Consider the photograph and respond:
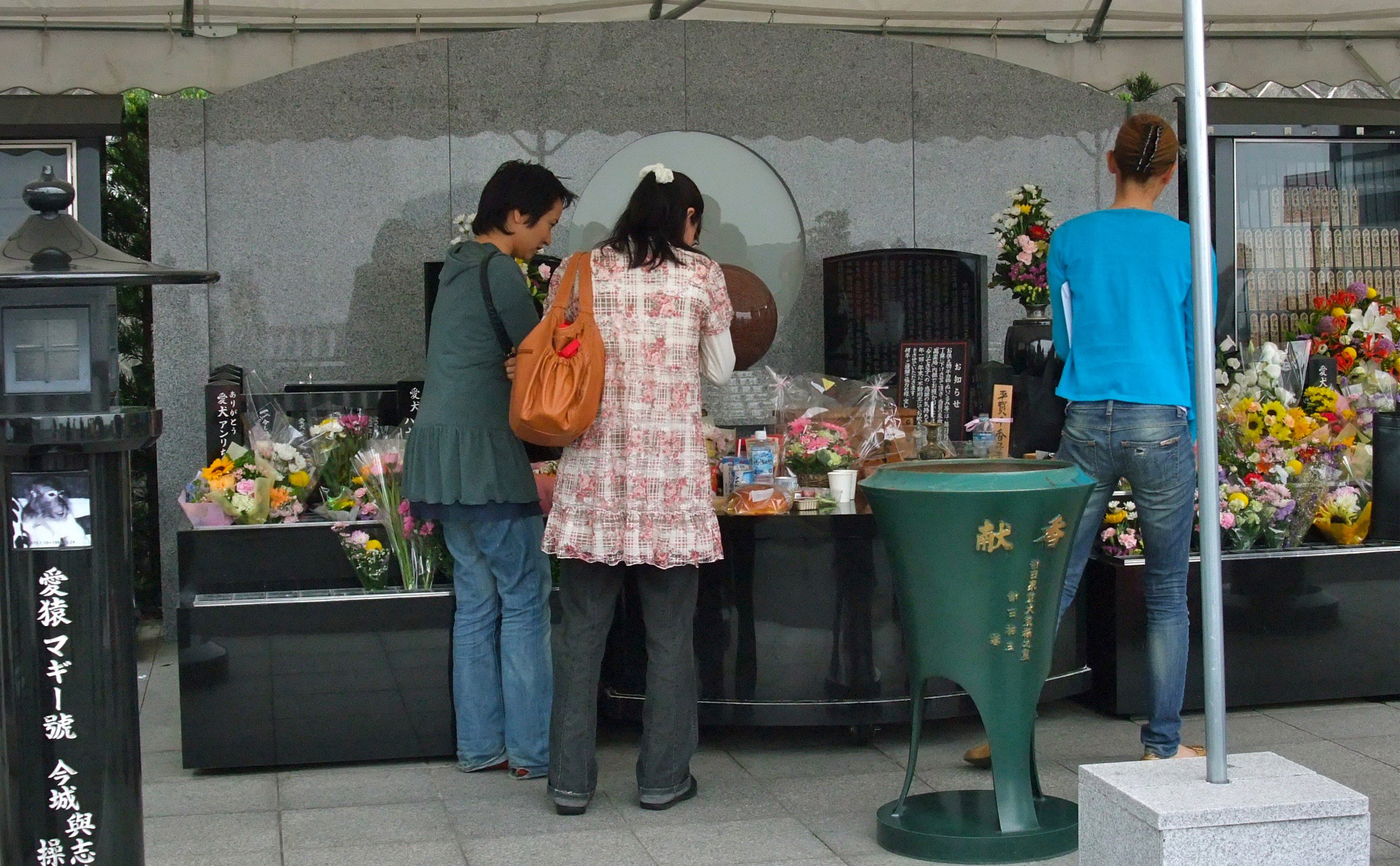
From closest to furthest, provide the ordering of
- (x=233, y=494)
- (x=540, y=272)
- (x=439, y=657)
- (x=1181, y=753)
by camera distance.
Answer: (x=1181, y=753), (x=439, y=657), (x=233, y=494), (x=540, y=272)

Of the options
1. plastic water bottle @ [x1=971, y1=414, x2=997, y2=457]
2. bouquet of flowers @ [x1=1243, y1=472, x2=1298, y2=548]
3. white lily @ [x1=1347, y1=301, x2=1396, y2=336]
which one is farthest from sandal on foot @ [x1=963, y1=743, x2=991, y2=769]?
white lily @ [x1=1347, y1=301, x2=1396, y2=336]

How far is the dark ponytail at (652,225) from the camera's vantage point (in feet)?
12.1

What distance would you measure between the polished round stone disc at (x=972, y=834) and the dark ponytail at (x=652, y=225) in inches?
Result: 59.0

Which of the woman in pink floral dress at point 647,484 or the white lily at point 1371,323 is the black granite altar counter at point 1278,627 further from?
the white lily at point 1371,323

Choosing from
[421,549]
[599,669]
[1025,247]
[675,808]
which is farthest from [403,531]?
[1025,247]

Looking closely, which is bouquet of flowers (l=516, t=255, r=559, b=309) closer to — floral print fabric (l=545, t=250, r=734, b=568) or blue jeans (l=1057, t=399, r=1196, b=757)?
floral print fabric (l=545, t=250, r=734, b=568)

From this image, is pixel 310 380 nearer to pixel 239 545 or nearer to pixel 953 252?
pixel 239 545

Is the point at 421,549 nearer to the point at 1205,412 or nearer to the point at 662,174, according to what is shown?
the point at 662,174

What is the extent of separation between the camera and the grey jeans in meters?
3.75

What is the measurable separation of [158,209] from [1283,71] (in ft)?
17.5

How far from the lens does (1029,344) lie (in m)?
5.72

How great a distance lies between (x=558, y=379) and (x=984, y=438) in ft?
6.18

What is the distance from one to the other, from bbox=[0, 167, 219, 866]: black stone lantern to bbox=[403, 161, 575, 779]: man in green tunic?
133cm

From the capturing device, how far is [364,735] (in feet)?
14.0
